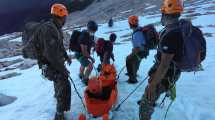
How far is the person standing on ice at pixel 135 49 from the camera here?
417 inches

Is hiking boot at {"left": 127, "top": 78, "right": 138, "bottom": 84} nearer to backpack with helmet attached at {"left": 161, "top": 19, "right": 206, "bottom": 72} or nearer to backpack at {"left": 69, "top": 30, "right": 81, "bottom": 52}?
backpack at {"left": 69, "top": 30, "right": 81, "bottom": 52}

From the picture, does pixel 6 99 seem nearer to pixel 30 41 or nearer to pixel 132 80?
pixel 132 80

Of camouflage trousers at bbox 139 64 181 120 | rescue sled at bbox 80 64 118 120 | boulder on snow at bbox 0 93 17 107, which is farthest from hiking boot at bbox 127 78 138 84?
camouflage trousers at bbox 139 64 181 120

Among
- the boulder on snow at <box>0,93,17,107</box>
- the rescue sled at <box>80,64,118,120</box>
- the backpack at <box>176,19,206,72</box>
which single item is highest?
the backpack at <box>176,19,206,72</box>

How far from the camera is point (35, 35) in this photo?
8195 mm

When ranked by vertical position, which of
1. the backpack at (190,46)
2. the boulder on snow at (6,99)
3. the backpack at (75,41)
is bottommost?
the boulder on snow at (6,99)

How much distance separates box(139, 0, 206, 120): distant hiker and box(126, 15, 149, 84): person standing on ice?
124 inches

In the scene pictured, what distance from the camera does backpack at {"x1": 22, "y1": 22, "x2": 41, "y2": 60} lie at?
8.21 meters

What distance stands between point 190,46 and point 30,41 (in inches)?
127

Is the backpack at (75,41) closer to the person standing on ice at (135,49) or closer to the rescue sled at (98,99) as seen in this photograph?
the person standing on ice at (135,49)

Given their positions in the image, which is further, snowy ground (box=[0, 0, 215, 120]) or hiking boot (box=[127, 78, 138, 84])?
hiking boot (box=[127, 78, 138, 84])

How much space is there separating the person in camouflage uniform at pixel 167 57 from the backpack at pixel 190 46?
3.4 inches

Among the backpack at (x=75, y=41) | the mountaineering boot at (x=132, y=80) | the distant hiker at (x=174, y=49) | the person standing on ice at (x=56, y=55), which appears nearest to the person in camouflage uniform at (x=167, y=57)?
the distant hiker at (x=174, y=49)

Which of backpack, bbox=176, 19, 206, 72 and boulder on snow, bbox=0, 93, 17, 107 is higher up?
backpack, bbox=176, 19, 206, 72
